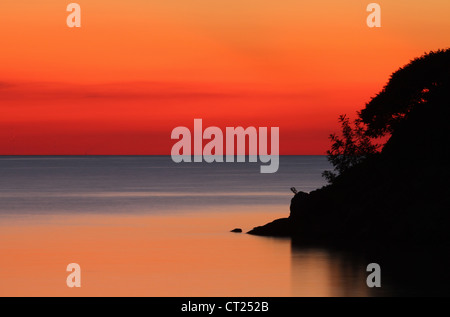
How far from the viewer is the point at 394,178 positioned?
58062 mm

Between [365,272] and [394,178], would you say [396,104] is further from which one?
[365,272]

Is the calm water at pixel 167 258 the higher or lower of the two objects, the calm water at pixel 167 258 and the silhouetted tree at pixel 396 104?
the lower

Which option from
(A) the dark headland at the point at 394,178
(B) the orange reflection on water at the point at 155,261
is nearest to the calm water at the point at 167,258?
(B) the orange reflection on water at the point at 155,261

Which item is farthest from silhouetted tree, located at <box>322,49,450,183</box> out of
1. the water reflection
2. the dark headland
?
the water reflection

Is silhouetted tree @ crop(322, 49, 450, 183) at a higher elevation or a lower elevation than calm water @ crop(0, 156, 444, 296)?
higher

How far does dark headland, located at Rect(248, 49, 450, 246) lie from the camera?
5273cm

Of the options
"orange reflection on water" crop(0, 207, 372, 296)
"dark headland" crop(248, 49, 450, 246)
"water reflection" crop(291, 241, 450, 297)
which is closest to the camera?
"water reflection" crop(291, 241, 450, 297)

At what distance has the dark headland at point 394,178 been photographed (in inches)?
2076

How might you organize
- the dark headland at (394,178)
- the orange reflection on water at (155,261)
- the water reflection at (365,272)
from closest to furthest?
the water reflection at (365,272) < the orange reflection on water at (155,261) < the dark headland at (394,178)

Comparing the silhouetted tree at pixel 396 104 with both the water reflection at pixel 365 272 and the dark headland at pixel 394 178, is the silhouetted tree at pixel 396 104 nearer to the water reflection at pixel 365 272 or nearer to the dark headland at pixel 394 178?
the dark headland at pixel 394 178

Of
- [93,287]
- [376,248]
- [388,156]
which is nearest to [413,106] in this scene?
[388,156]

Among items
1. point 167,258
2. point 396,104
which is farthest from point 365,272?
point 396,104

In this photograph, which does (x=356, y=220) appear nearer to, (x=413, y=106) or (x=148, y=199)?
(x=413, y=106)

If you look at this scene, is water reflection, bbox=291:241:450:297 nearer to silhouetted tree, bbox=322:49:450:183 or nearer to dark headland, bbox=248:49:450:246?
dark headland, bbox=248:49:450:246
